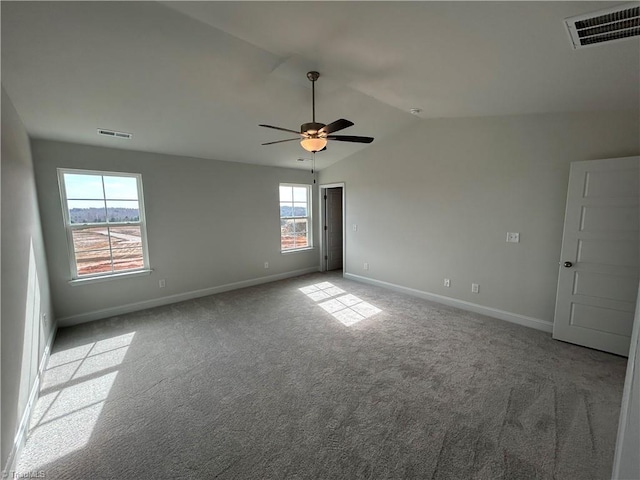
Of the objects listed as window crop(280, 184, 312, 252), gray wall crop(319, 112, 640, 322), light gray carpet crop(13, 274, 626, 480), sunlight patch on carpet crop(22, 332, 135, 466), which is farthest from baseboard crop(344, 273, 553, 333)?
sunlight patch on carpet crop(22, 332, 135, 466)

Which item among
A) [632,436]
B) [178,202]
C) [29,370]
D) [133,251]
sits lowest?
[29,370]

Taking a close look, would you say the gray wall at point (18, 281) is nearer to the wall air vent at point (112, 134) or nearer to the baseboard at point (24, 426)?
the baseboard at point (24, 426)

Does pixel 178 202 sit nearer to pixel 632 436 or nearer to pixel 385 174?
pixel 385 174

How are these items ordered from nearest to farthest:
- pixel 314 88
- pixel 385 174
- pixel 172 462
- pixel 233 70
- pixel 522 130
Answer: pixel 172 462
pixel 233 70
pixel 314 88
pixel 522 130
pixel 385 174

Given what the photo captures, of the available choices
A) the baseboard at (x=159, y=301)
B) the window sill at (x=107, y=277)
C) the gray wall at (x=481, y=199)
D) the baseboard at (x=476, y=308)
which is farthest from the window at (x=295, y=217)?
the window sill at (x=107, y=277)

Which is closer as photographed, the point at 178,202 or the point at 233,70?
the point at 233,70

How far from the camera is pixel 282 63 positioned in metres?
2.43

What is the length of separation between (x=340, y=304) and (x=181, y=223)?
288cm

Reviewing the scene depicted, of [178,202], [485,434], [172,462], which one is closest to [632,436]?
[485,434]

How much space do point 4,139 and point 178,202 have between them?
2286mm

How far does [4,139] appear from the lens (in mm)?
1954

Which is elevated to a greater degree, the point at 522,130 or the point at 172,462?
the point at 522,130

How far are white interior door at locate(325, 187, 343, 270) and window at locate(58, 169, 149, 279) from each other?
367 centimetres

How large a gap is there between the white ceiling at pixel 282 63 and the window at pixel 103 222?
1.89 feet
